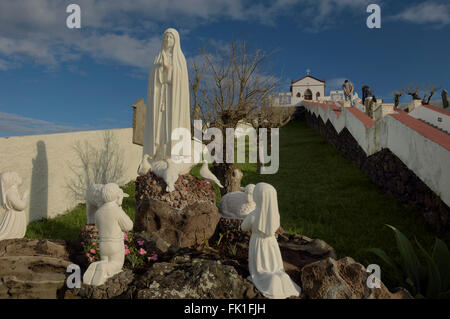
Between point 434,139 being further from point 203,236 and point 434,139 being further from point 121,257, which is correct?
point 121,257

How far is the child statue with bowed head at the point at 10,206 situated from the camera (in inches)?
196

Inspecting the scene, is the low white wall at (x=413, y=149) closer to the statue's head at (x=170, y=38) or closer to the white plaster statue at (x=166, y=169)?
the white plaster statue at (x=166, y=169)

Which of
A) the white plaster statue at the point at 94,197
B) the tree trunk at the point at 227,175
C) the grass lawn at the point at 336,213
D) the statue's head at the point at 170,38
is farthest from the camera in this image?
the tree trunk at the point at 227,175

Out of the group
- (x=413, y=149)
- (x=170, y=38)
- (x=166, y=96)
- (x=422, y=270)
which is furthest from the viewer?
(x=413, y=149)

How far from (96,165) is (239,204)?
326 inches

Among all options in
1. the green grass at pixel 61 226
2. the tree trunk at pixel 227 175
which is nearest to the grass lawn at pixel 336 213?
the green grass at pixel 61 226

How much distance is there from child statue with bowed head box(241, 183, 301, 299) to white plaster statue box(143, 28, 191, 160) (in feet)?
8.86

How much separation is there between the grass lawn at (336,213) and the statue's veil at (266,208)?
2.60 m

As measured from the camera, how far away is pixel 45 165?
9180 millimetres

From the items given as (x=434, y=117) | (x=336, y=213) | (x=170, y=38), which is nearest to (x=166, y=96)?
(x=170, y=38)

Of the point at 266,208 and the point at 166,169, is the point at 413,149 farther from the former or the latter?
the point at 166,169

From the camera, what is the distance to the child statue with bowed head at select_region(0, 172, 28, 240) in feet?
16.3
